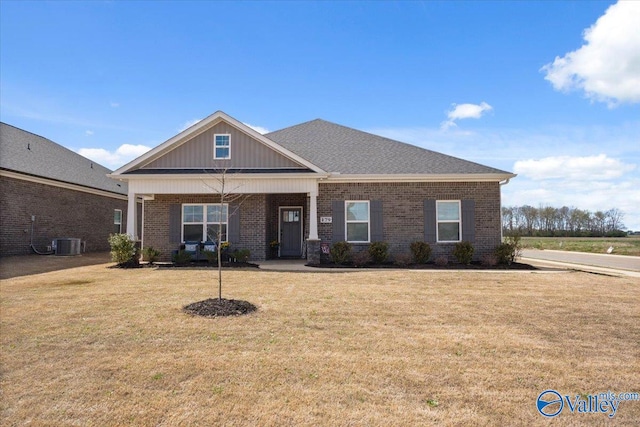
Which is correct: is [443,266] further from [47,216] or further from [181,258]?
[47,216]

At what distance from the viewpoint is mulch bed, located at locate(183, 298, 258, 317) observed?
6.45m

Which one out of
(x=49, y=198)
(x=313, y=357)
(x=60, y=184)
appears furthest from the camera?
(x=60, y=184)

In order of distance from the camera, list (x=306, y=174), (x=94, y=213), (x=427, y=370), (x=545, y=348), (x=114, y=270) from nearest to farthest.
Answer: (x=427, y=370)
(x=545, y=348)
(x=114, y=270)
(x=306, y=174)
(x=94, y=213)

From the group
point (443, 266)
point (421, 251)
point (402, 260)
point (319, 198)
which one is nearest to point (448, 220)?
point (421, 251)

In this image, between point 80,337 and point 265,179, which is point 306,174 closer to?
point 265,179

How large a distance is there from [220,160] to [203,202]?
1794 mm

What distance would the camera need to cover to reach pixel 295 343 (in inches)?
201

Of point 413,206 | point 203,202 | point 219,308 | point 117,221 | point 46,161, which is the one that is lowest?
point 219,308

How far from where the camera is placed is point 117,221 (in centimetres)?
2338

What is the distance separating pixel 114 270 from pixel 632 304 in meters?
13.7

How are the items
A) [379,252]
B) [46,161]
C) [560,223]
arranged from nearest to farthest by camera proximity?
[379,252], [46,161], [560,223]

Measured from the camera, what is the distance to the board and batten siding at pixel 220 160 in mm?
14492

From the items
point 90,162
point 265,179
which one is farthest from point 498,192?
point 90,162

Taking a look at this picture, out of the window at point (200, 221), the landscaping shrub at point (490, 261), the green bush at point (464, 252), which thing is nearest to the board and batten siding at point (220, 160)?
the window at point (200, 221)
